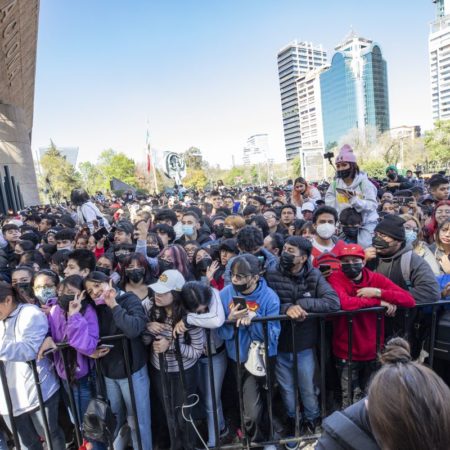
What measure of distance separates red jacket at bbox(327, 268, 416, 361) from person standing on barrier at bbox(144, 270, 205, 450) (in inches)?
48.6

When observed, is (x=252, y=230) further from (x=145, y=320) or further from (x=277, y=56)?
(x=277, y=56)

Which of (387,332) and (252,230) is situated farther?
(252,230)

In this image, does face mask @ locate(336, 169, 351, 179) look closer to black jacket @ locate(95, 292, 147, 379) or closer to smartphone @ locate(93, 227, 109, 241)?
black jacket @ locate(95, 292, 147, 379)

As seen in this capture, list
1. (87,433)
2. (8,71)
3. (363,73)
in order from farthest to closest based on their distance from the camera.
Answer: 1. (363,73)
2. (8,71)
3. (87,433)

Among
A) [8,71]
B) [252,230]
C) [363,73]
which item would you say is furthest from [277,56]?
[252,230]

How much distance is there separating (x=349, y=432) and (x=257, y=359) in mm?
1471

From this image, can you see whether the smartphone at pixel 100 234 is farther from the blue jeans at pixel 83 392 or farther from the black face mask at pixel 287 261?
the black face mask at pixel 287 261

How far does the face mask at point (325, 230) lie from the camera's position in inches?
162

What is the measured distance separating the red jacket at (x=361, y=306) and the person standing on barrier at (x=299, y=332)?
181mm

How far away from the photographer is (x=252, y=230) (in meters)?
3.82

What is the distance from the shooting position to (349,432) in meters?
1.30

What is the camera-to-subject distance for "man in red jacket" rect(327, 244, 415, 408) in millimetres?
2682

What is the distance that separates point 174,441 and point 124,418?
19.9 inches

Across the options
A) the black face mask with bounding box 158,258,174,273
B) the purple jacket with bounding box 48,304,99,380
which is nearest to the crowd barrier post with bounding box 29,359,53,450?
the purple jacket with bounding box 48,304,99,380
